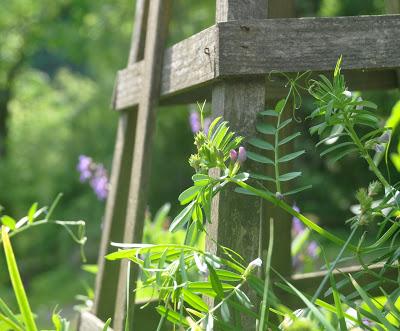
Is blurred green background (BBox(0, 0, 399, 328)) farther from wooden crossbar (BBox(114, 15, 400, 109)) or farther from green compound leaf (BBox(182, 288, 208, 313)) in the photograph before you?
green compound leaf (BBox(182, 288, 208, 313))

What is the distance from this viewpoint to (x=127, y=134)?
6.84 feet

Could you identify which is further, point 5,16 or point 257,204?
point 5,16

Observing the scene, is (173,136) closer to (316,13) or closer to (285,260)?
(316,13)

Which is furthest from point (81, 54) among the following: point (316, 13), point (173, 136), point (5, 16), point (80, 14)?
point (316, 13)

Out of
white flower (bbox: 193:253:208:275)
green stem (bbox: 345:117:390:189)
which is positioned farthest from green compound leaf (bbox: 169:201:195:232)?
green stem (bbox: 345:117:390:189)

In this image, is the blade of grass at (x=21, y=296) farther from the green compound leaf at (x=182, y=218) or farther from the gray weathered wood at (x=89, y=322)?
the gray weathered wood at (x=89, y=322)

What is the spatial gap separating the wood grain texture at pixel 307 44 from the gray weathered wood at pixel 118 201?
0.82 metres

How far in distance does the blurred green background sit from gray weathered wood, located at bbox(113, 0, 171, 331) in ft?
25.0

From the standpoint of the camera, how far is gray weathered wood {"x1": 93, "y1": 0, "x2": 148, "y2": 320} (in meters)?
2.05

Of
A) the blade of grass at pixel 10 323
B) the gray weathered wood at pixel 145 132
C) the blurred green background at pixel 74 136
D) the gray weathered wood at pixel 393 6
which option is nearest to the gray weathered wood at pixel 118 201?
the gray weathered wood at pixel 145 132

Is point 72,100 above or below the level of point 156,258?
above

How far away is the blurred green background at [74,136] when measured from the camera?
11.1 metres

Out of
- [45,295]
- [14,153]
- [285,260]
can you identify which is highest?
[14,153]

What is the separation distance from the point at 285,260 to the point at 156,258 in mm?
961
